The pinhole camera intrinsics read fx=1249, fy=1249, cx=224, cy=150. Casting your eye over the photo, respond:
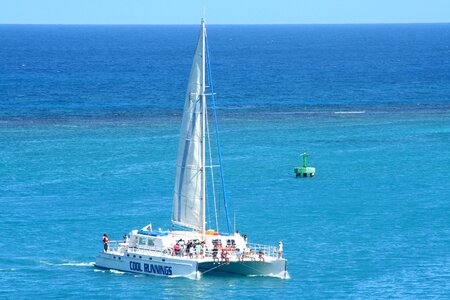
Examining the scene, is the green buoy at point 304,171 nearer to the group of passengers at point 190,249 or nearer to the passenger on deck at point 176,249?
the group of passengers at point 190,249

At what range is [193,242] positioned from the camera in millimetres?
85125

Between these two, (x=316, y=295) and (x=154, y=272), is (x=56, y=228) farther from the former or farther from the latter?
(x=316, y=295)

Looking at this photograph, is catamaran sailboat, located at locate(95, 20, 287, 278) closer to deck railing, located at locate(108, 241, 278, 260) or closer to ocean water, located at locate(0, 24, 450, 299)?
deck railing, located at locate(108, 241, 278, 260)

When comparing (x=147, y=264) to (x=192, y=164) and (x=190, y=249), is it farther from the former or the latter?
(x=192, y=164)

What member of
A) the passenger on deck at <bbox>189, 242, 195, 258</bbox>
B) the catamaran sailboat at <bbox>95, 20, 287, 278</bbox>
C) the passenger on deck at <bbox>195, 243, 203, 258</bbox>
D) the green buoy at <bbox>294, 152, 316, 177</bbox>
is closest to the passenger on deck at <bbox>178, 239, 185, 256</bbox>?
the catamaran sailboat at <bbox>95, 20, 287, 278</bbox>

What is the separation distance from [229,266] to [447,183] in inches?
1578

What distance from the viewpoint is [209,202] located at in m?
109

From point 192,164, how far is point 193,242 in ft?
19.0

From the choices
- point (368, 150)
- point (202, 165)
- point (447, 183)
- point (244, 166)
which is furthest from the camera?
point (368, 150)

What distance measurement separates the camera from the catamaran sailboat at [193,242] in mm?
83938

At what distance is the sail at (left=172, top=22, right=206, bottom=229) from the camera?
86.5 m

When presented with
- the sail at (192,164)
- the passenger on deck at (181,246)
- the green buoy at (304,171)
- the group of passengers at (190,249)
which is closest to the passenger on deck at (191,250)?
the group of passengers at (190,249)

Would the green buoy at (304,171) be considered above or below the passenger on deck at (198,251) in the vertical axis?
above

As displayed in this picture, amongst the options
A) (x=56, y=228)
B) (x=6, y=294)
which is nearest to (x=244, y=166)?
(x=56, y=228)
